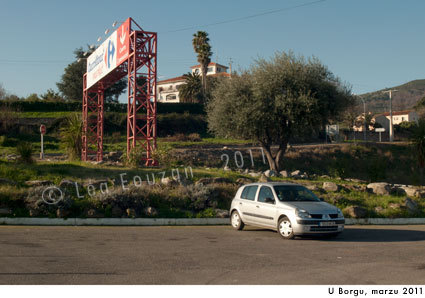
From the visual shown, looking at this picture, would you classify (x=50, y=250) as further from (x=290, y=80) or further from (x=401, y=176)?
(x=401, y=176)

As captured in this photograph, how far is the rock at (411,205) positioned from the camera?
55.5 ft

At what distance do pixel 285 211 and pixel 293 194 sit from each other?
3.60 ft

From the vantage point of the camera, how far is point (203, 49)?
7650 centimetres

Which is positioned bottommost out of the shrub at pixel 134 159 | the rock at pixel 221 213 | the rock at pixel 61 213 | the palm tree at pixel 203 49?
the rock at pixel 221 213

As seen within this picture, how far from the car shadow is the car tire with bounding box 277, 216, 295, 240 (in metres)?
0.57

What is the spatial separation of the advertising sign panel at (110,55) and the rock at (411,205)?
16808 millimetres

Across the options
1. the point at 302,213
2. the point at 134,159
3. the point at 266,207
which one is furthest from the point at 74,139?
the point at 302,213

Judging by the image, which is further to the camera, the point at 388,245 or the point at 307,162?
the point at 307,162

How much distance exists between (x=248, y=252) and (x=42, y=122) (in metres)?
46.2

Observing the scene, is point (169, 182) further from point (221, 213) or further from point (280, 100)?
point (280, 100)

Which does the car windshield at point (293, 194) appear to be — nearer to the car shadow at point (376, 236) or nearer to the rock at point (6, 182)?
the car shadow at point (376, 236)

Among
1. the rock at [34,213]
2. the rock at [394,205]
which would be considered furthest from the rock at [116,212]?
the rock at [394,205]

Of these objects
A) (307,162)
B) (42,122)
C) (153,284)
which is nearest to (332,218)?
(153,284)

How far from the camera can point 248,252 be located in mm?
9344
